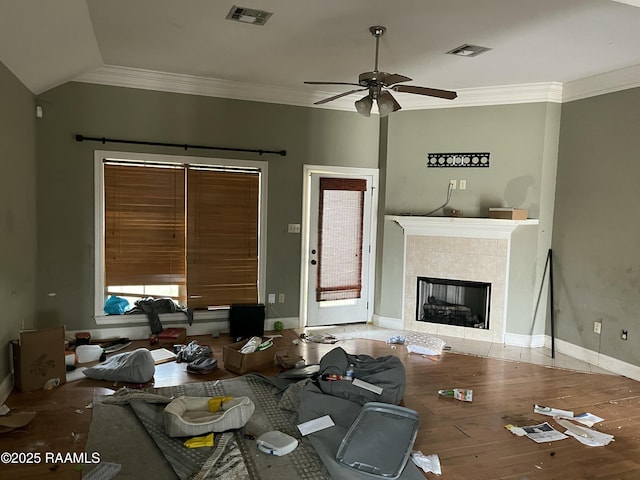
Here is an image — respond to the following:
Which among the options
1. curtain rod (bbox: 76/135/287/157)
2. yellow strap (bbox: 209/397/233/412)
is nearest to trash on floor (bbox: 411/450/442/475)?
yellow strap (bbox: 209/397/233/412)

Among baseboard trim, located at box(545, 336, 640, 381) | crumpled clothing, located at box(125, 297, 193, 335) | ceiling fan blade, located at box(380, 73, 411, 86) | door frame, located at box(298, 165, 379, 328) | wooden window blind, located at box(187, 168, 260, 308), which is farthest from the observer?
door frame, located at box(298, 165, 379, 328)

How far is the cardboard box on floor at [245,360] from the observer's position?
4.05 m

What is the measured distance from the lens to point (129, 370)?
3734 mm

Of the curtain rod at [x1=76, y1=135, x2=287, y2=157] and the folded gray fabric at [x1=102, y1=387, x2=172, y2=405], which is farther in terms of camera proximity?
the curtain rod at [x1=76, y1=135, x2=287, y2=157]

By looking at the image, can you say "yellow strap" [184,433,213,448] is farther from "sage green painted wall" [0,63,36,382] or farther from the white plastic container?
the white plastic container

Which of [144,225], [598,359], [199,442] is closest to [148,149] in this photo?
[144,225]

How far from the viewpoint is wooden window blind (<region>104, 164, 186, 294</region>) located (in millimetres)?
4816

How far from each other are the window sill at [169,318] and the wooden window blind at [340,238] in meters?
1.24

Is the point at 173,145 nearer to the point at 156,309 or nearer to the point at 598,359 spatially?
the point at 156,309

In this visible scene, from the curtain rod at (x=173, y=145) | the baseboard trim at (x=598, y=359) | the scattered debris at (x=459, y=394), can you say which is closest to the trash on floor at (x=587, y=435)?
the scattered debris at (x=459, y=394)

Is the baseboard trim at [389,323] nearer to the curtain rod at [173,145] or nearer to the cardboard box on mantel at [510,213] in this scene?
the cardboard box on mantel at [510,213]

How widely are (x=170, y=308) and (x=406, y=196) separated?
307 centimetres

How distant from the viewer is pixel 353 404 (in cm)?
332

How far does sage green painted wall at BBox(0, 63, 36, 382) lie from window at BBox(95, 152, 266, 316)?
2.01 feet
